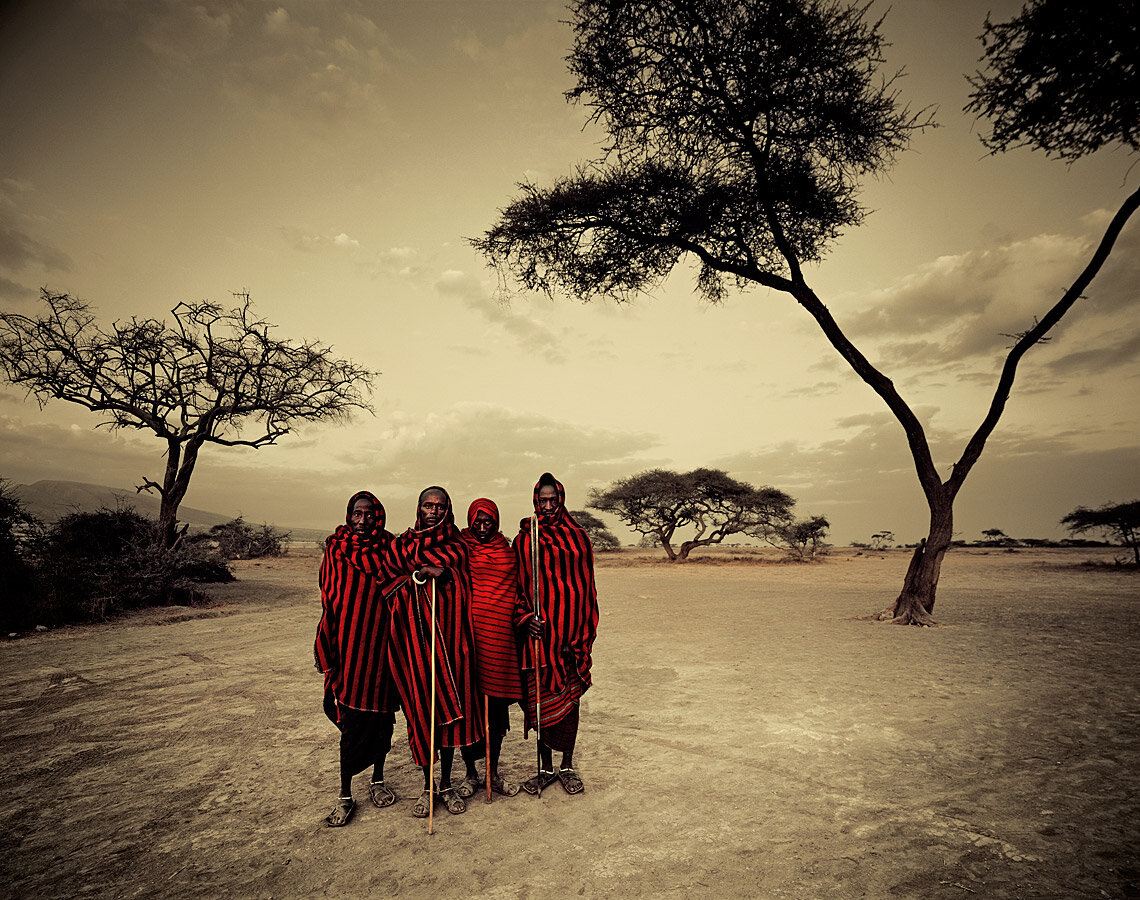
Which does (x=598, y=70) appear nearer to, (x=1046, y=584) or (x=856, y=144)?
(x=856, y=144)

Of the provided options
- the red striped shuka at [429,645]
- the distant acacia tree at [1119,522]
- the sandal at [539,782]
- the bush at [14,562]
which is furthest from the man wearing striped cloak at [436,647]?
the distant acacia tree at [1119,522]

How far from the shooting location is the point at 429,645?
12.4 feet

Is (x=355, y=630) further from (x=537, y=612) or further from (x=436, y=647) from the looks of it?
(x=537, y=612)

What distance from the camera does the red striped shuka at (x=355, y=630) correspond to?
3676mm

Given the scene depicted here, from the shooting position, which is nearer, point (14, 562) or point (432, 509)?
point (432, 509)

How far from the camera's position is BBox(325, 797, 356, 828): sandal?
11.4 ft

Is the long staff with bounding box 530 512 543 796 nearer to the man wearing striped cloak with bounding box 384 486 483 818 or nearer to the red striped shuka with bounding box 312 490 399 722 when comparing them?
the man wearing striped cloak with bounding box 384 486 483 818

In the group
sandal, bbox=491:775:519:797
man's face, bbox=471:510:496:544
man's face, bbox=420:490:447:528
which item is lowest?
sandal, bbox=491:775:519:797

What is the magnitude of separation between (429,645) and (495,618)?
0.48 meters

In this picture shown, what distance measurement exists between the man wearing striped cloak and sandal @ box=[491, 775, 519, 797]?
0.24 m

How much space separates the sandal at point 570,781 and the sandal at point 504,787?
32 centimetres

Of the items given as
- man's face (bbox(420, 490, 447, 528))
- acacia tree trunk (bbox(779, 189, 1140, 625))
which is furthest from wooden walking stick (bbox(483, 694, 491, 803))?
acacia tree trunk (bbox(779, 189, 1140, 625))

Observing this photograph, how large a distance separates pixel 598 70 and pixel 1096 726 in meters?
11.7

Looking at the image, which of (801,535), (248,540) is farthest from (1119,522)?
(248,540)
